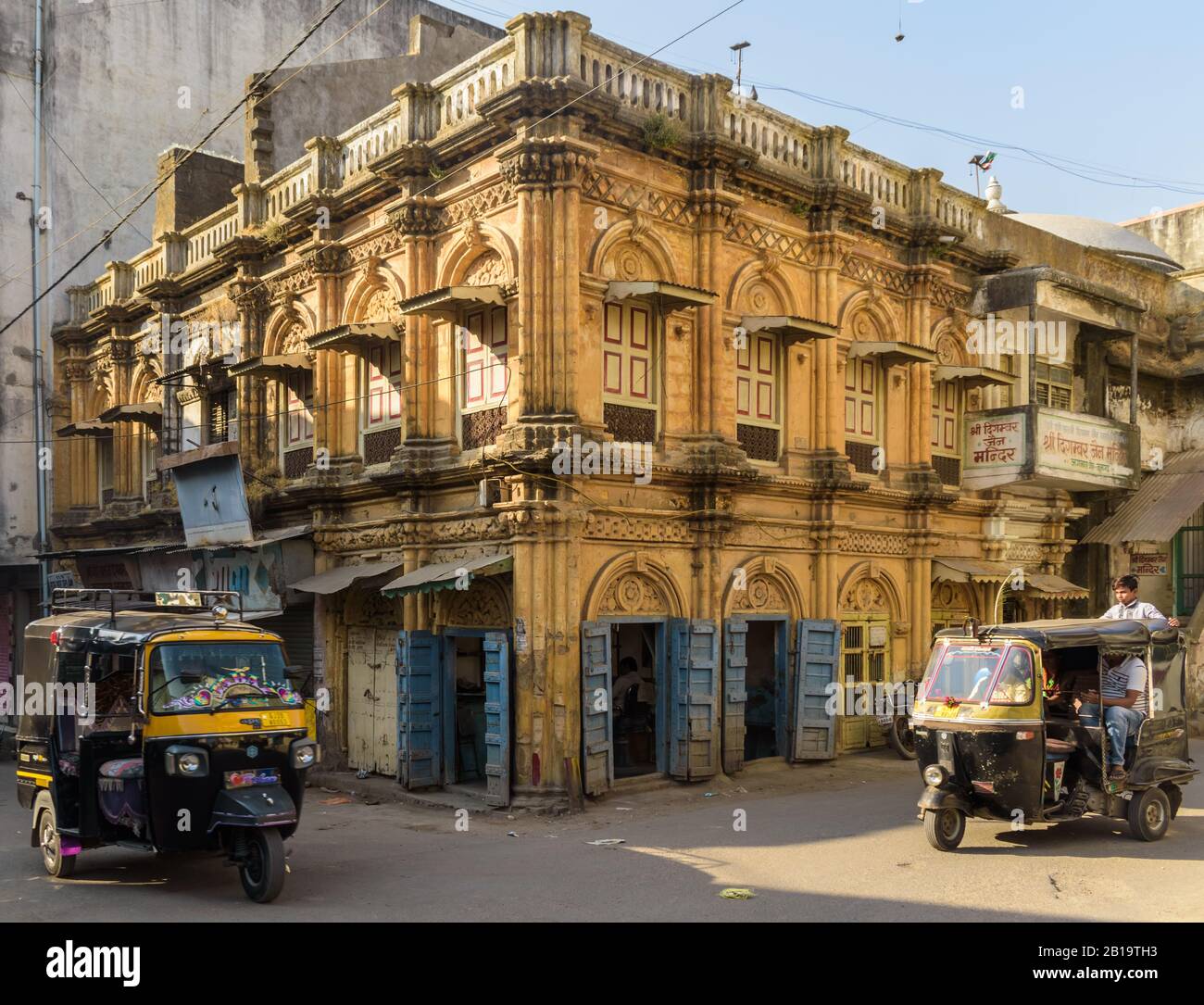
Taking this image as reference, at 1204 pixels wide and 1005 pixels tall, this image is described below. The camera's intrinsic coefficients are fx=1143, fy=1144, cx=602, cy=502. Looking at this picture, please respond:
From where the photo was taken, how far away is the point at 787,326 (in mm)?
16938

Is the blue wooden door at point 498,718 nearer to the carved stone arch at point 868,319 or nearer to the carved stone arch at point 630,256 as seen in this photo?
the carved stone arch at point 630,256

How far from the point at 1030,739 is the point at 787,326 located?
309 inches

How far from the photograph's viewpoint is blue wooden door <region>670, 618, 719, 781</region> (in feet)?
51.5

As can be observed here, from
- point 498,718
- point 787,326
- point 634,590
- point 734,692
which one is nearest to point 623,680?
point 734,692

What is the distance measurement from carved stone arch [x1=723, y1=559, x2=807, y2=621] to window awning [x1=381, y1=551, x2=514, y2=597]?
3735 millimetres

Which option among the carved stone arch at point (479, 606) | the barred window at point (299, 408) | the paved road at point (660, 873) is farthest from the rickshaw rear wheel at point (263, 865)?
the barred window at point (299, 408)

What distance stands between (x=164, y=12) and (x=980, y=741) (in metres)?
26.3

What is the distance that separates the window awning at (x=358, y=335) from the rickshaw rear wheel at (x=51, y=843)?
795 centimetres

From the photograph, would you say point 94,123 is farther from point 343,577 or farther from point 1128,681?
point 1128,681

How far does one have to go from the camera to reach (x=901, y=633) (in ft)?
64.6

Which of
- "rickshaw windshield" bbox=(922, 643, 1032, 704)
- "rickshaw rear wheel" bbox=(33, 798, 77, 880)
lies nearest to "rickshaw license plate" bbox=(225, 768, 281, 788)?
"rickshaw rear wheel" bbox=(33, 798, 77, 880)

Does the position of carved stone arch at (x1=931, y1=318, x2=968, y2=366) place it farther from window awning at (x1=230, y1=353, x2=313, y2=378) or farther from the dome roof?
window awning at (x1=230, y1=353, x2=313, y2=378)

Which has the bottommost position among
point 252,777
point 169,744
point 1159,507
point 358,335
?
point 252,777

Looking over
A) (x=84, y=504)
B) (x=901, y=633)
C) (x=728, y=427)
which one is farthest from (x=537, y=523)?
(x=84, y=504)
